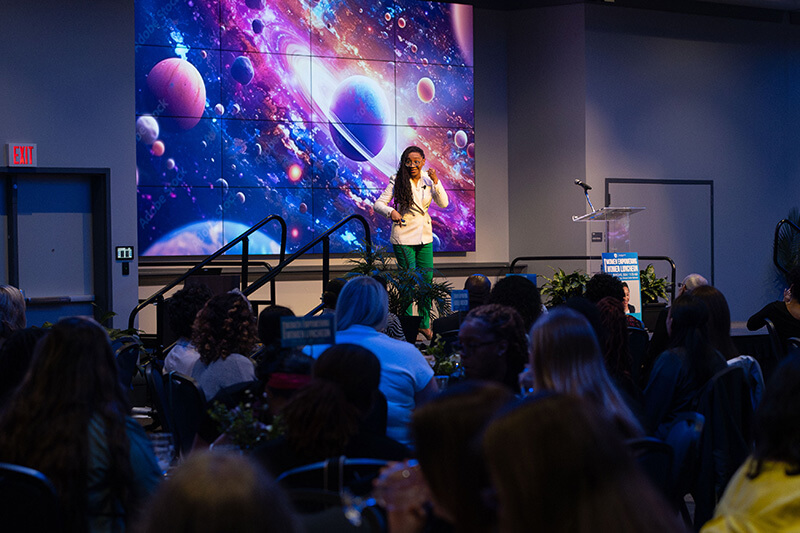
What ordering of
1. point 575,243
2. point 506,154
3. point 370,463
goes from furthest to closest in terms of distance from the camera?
point 506,154
point 575,243
point 370,463

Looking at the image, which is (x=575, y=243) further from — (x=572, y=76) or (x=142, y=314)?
(x=142, y=314)

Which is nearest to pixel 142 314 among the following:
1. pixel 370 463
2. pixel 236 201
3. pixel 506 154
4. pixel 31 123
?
pixel 236 201

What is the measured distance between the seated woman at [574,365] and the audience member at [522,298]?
207 centimetres

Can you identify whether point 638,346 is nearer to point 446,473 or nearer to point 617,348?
point 617,348

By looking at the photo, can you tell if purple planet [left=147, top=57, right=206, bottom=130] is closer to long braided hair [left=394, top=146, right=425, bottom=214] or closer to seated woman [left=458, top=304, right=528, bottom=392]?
long braided hair [left=394, top=146, right=425, bottom=214]

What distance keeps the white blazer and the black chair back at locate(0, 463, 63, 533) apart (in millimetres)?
6381

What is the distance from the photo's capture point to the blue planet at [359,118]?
11156 millimetres

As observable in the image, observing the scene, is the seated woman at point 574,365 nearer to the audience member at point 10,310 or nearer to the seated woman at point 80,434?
the seated woman at point 80,434

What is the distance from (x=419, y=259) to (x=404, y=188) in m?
0.71

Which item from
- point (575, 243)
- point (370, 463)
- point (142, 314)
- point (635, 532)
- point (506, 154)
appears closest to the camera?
point (635, 532)

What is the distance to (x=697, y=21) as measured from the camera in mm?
12430

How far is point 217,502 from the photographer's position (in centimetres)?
101

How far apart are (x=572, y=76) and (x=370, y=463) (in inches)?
406

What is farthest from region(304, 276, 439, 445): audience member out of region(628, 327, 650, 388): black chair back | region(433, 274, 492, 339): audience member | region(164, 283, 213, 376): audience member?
region(433, 274, 492, 339): audience member
